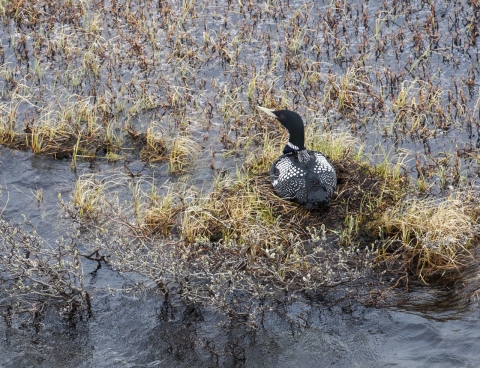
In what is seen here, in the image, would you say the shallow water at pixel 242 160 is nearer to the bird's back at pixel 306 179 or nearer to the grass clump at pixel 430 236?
the grass clump at pixel 430 236

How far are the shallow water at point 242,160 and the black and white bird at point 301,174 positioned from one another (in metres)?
0.93

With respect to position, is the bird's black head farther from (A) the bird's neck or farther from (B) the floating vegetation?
(B) the floating vegetation

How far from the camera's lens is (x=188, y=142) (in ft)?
26.6

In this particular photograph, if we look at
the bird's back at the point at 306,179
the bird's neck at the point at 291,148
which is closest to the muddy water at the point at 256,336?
the bird's back at the point at 306,179

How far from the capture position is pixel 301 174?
688 centimetres

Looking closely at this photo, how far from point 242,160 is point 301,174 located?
1.35m

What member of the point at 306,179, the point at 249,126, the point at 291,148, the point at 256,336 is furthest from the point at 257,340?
the point at 249,126

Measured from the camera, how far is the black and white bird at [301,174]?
681 cm

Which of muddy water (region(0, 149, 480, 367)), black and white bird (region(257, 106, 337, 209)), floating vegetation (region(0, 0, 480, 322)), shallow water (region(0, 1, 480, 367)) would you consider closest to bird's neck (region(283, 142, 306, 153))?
black and white bird (region(257, 106, 337, 209))

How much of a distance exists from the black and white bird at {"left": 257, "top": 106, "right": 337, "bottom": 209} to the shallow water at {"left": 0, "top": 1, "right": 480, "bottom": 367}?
93 cm

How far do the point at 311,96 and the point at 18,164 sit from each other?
12.0 ft

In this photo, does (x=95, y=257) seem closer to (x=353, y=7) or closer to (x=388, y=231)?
(x=388, y=231)

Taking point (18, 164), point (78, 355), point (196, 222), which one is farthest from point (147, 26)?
point (78, 355)

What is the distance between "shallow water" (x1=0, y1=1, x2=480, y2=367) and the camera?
561 centimetres
